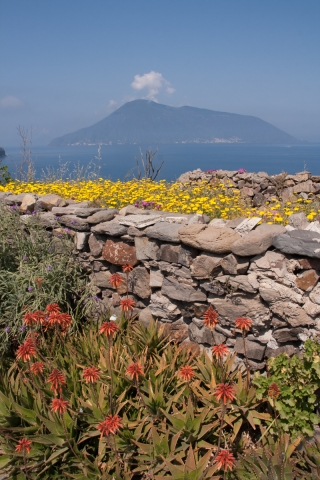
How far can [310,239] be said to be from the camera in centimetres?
331

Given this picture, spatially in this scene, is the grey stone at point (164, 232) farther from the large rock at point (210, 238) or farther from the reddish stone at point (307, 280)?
the reddish stone at point (307, 280)

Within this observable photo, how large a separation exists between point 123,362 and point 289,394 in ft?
4.83

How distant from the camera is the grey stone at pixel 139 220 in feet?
14.4

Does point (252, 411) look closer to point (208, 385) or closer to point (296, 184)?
point (208, 385)

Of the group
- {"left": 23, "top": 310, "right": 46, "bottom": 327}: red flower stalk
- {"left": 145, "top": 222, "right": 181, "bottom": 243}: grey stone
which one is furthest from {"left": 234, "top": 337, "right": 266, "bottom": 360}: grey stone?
{"left": 23, "top": 310, "right": 46, "bottom": 327}: red flower stalk

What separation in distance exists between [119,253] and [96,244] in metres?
0.41

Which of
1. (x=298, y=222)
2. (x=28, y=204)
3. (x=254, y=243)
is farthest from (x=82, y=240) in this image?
(x=298, y=222)

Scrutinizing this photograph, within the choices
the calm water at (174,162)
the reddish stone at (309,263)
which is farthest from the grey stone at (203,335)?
the calm water at (174,162)

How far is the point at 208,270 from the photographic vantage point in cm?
383

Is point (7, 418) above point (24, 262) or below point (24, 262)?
below

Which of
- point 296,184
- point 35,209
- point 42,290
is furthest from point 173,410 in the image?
point 296,184

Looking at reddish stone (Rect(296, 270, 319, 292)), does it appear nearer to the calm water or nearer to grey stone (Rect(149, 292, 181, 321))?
grey stone (Rect(149, 292, 181, 321))

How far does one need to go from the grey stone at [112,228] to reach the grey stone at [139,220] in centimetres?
6

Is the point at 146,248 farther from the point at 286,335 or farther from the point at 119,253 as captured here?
the point at 286,335
